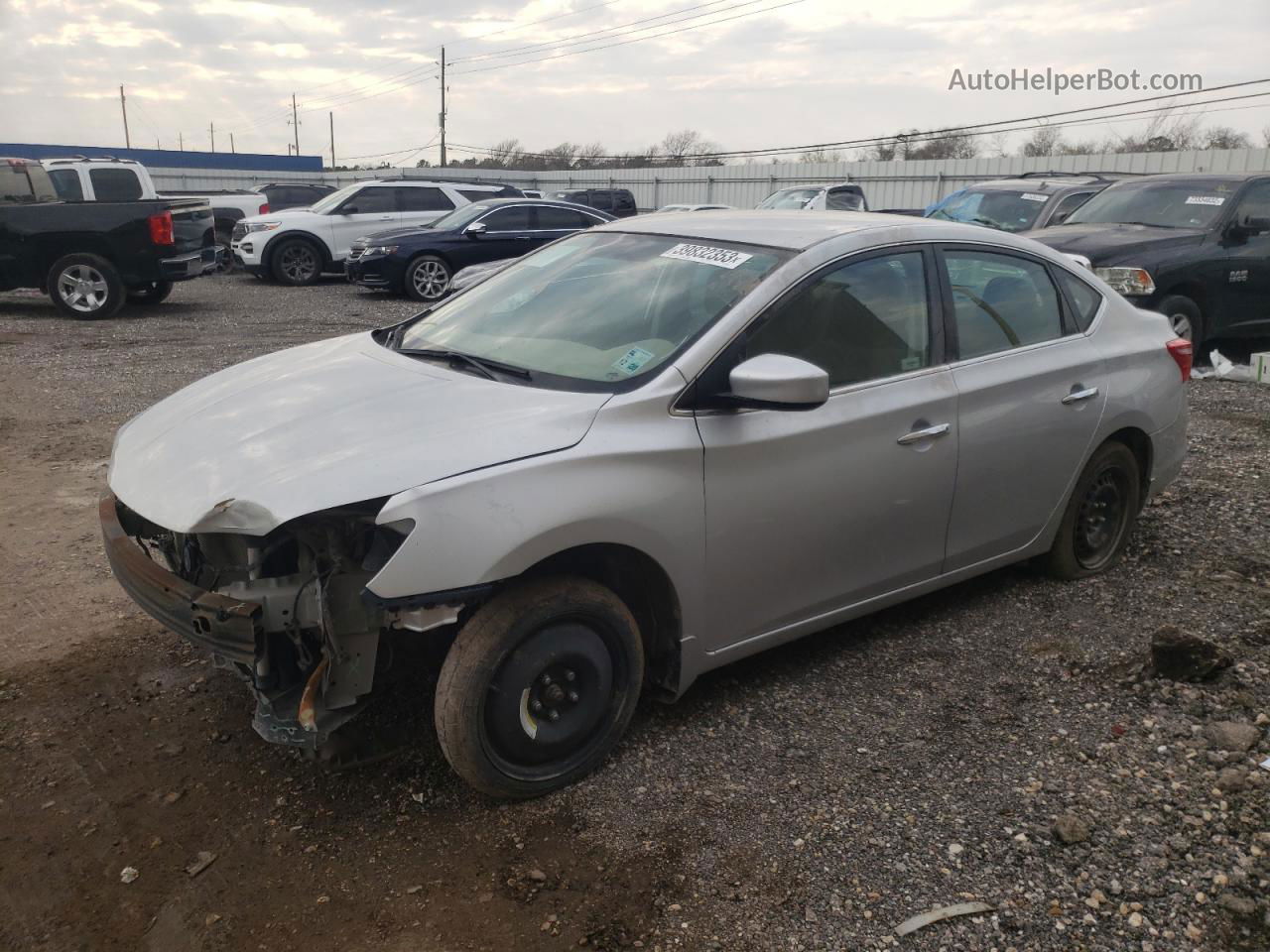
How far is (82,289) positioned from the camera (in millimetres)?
13055

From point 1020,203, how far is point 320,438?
1185 centimetres

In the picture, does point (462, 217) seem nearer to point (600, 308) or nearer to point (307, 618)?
point (600, 308)

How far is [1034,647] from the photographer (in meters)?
4.23

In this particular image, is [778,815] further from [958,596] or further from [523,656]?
[958,596]

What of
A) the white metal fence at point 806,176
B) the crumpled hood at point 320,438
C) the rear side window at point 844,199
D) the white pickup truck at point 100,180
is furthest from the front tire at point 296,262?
the white metal fence at point 806,176

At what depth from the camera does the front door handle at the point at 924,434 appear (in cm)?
378

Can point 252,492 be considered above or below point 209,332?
above

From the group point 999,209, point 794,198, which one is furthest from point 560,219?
point 999,209

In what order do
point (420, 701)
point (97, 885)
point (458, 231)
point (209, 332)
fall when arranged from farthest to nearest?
point (458, 231), point (209, 332), point (420, 701), point (97, 885)

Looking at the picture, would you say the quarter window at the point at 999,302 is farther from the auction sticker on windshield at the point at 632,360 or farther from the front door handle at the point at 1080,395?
the auction sticker on windshield at the point at 632,360

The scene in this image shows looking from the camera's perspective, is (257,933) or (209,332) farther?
(209,332)

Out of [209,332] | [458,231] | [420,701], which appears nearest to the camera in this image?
[420,701]

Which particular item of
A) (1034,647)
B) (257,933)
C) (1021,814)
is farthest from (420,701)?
(1034,647)

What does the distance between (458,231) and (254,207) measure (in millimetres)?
8322
